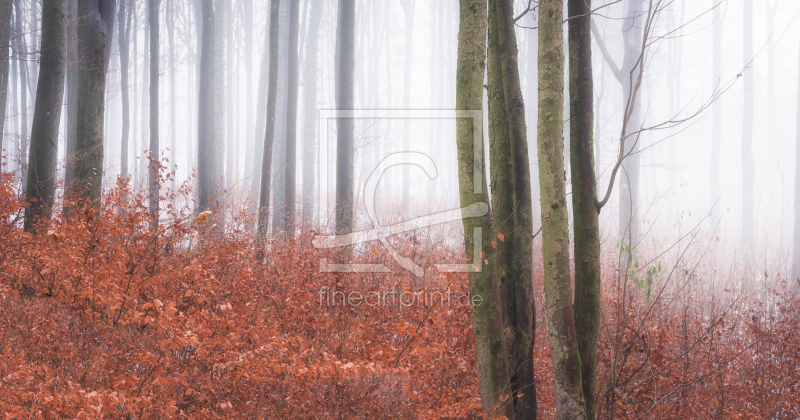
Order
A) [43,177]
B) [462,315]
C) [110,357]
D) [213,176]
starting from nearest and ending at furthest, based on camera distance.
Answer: [110,357] < [462,315] < [43,177] < [213,176]

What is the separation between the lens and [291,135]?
412 inches

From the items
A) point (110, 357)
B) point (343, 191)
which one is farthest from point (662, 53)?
point (110, 357)

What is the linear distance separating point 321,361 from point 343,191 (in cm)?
508

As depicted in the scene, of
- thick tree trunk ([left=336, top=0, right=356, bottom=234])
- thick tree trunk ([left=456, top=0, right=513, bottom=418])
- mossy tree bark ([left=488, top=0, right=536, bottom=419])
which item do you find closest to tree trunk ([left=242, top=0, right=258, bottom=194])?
thick tree trunk ([left=336, top=0, right=356, bottom=234])

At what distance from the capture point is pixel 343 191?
29.4 feet

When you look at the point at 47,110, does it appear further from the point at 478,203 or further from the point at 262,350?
the point at 478,203

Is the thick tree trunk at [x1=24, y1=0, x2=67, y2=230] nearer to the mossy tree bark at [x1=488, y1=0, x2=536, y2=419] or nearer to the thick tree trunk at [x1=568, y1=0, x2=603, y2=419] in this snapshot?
the mossy tree bark at [x1=488, y1=0, x2=536, y2=419]

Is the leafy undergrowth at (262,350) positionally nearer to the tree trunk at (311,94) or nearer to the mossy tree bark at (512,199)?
the mossy tree bark at (512,199)

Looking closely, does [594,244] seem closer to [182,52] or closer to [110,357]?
[110,357]

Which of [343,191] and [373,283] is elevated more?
[343,191]

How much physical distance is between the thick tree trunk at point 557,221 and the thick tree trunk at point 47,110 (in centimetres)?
774

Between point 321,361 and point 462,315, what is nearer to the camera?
point 321,361

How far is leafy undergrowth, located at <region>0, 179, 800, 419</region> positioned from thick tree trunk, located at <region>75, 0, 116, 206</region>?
1001 millimetres

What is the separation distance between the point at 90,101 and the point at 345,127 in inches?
177
